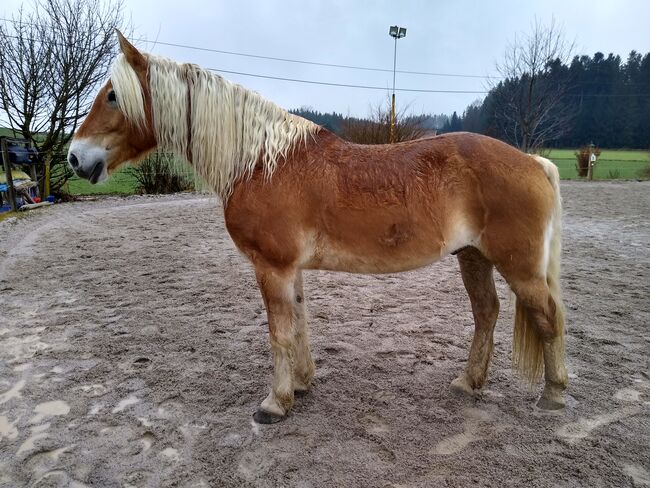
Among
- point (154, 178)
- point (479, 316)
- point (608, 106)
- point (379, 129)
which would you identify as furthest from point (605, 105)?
point (479, 316)

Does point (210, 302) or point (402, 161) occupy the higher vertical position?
point (402, 161)

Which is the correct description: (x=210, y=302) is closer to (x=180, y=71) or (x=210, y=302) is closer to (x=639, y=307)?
(x=180, y=71)

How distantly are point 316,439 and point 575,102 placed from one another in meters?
51.1

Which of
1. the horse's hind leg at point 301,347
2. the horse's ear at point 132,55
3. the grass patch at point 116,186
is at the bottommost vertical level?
the horse's hind leg at point 301,347

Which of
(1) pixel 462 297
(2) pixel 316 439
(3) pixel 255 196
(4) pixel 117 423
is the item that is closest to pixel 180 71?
(3) pixel 255 196

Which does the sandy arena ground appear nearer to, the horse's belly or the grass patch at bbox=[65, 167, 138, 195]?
the horse's belly

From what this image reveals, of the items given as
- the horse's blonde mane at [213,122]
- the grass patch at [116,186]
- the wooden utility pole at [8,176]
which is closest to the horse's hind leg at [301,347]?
the horse's blonde mane at [213,122]

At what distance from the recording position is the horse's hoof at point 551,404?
224cm

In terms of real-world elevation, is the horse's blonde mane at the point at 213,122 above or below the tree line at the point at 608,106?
below

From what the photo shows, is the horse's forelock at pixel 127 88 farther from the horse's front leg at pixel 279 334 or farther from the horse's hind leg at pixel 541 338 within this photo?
the horse's hind leg at pixel 541 338

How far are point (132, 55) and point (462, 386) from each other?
2.67 meters

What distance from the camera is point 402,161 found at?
2.03 metres

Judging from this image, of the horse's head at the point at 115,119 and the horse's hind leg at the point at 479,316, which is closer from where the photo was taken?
the horse's head at the point at 115,119

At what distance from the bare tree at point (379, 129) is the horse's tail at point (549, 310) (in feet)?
41.6
